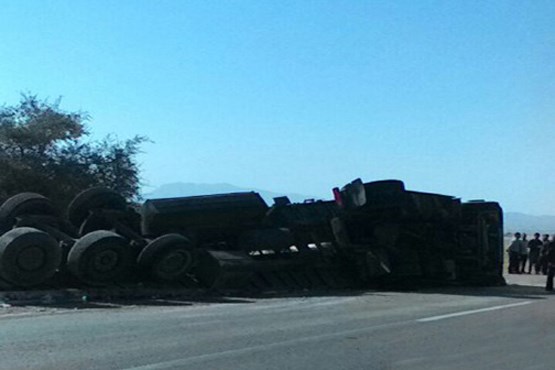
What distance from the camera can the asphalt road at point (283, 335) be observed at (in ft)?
27.5

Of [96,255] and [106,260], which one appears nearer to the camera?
[96,255]

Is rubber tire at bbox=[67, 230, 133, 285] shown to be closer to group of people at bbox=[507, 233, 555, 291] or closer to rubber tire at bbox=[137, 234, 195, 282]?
rubber tire at bbox=[137, 234, 195, 282]

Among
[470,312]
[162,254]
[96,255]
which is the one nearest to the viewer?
[470,312]

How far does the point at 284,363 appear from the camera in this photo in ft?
27.2

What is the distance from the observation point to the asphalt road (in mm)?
8383

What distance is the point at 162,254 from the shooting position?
616 inches

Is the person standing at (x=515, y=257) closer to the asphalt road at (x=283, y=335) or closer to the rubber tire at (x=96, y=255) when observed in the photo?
the asphalt road at (x=283, y=335)

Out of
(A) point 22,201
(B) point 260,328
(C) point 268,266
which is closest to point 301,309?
(B) point 260,328

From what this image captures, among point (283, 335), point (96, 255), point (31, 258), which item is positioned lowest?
point (283, 335)

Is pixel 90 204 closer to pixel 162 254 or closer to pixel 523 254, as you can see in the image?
pixel 162 254

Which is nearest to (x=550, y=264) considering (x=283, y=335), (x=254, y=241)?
(x=254, y=241)

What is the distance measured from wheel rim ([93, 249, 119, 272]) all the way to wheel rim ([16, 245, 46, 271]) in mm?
983

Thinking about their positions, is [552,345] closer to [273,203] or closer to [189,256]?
[189,256]

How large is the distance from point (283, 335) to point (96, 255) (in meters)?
5.74
